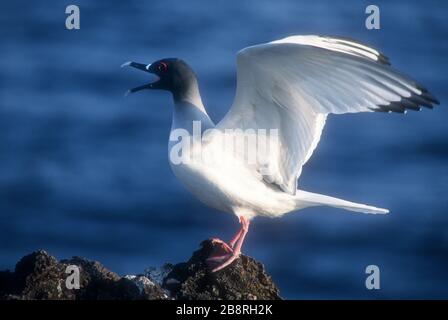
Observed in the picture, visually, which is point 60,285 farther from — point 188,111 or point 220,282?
point 188,111

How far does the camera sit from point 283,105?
8164mm

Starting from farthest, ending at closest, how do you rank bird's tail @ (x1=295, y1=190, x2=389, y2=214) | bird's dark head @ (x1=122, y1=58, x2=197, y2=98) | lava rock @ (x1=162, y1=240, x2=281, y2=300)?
bird's dark head @ (x1=122, y1=58, x2=197, y2=98) → bird's tail @ (x1=295, y1=190, x2=389, y2=214) → lava rock @ (x1=162, y1=240, x2=281, y2=300)

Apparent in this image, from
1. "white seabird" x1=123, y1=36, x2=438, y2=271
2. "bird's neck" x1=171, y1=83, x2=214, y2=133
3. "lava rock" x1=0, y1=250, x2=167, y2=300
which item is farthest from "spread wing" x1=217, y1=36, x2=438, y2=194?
"lava rock" x1=0, y1=250, x2=167, y2=300

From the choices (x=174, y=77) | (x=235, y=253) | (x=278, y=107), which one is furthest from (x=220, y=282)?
(x=174, y=77)

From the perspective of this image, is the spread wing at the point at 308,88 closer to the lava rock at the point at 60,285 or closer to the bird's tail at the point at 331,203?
the bird's tail at the point at 331,203

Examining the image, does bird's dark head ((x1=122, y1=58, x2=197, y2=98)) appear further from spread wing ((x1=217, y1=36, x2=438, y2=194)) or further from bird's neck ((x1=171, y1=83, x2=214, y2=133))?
spread wing ((x1=217, y1=36, x2=438, y2=194))

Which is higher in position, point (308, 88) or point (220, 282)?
point (308, 88)

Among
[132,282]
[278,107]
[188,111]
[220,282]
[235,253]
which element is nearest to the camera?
[132,282]

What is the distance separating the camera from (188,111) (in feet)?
27.5

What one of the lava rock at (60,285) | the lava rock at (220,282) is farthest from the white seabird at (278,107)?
the lava rock at (60,285)

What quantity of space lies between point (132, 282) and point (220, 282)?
0.57 m

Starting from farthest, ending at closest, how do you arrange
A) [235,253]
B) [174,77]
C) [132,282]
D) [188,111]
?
1. [174,77]
2. [188,111]
3. [235,253]
4. [132,282]

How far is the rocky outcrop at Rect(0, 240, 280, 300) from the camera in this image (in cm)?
701

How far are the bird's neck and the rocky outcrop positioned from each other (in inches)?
45.9
